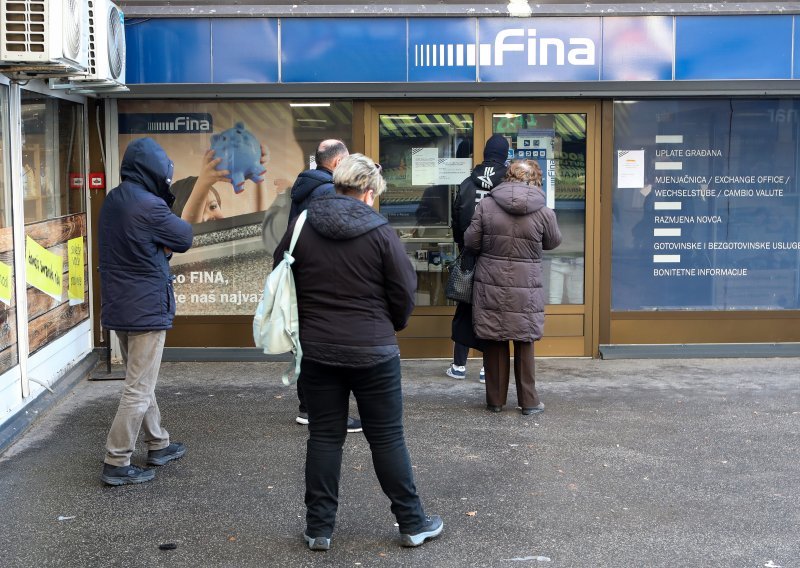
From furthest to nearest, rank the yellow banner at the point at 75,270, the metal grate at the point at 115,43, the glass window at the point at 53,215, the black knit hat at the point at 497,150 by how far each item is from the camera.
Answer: the yellow banner at the point at 75,270
the black knit hat at the point at 497,150
the metal grate at the point at 115,43
the glass window at the point at 53,215

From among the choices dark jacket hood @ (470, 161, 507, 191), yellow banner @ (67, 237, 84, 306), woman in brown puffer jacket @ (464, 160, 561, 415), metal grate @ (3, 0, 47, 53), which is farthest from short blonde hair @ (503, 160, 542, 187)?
yellow banner @ (67, 237, 84, 306)

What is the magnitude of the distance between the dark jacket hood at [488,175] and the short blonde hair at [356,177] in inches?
113

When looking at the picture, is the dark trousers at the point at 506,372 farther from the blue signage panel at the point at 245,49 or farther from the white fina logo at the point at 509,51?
the blue signage panel at the point at 245,49

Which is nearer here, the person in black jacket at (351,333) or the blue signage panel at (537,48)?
the person in black jacket at (351,333)

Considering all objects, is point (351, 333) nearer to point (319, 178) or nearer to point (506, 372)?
point (319, 178)

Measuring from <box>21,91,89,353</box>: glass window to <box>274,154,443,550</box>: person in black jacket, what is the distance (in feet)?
10.0

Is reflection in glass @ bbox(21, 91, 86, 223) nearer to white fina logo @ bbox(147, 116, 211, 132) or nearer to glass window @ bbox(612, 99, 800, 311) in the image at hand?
white fina logo @ bbox(147, 116, 211, 132)

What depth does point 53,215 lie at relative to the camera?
24.7 feet

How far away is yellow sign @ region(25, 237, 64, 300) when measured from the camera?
268 inches

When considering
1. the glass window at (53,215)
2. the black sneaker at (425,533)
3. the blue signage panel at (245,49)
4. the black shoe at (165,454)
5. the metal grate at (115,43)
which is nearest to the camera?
the black sneaker at (425,533)

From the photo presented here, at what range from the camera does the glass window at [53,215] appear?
691 cm

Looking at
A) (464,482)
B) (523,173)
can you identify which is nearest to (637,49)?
(523,173)

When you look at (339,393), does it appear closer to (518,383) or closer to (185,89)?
(518,383)

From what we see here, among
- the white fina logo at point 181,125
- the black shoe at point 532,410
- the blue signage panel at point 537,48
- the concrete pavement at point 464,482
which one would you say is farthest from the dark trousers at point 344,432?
the white fina logo at point 181,125
